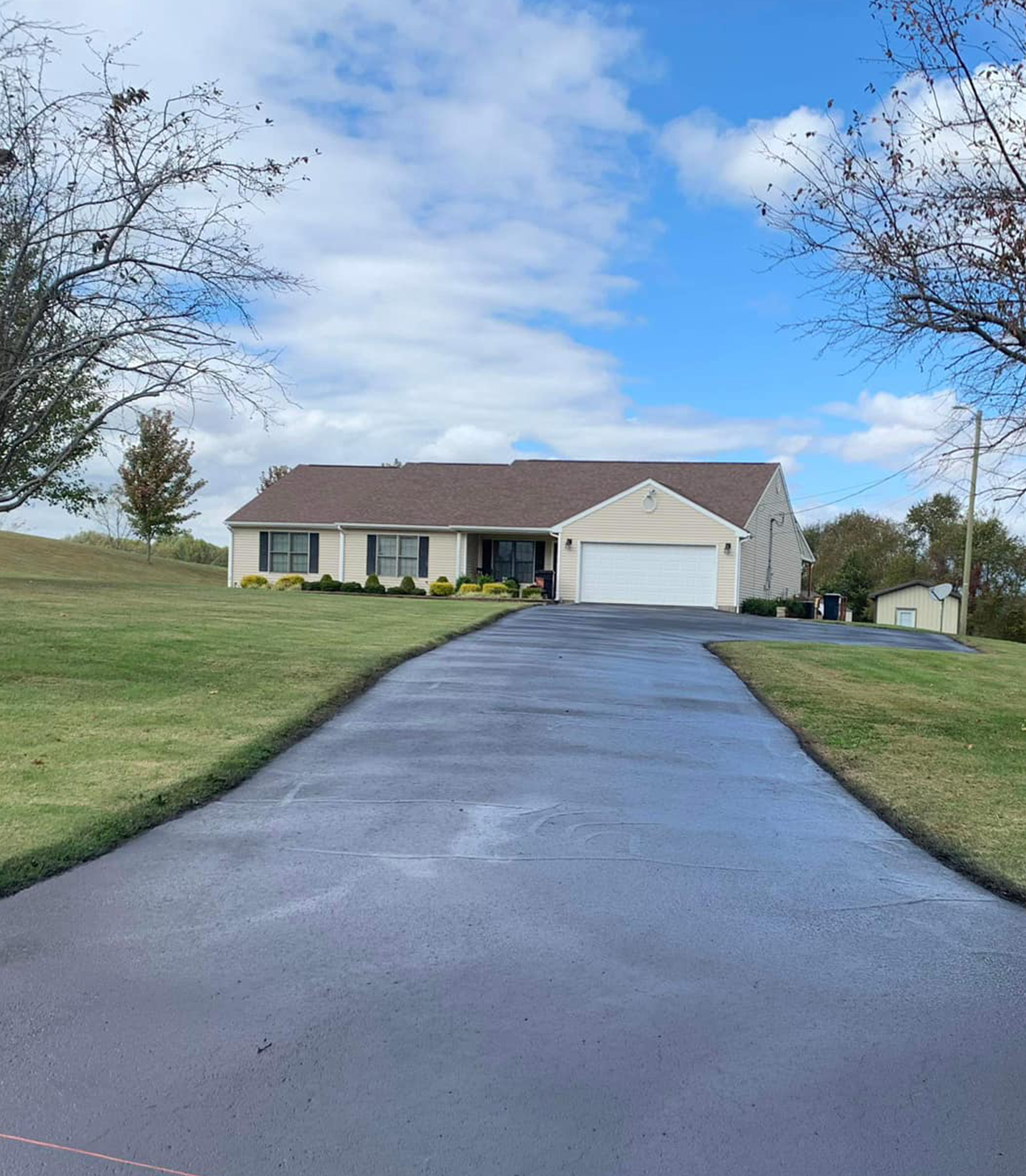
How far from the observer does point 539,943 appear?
173 inches

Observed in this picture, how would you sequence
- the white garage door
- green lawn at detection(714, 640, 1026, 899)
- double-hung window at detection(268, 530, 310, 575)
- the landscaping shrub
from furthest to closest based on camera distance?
double-hung window at detection(268, 530, 310, 575), the white garage door, the landscaping shrub, green lawn at detection(714, 640, 1026, 899)

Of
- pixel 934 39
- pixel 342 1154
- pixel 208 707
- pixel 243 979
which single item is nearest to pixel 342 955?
pixel 243 979

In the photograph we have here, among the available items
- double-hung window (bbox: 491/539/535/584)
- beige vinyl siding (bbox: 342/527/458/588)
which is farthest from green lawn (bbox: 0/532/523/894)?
double-hung window (bbox: 491/539/535/584)

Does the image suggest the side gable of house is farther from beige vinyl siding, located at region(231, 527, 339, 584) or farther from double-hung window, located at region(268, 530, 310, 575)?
double-hung window, located at region(268, 530, 310, 575)

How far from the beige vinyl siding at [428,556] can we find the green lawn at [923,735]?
→ 1924 centimetres

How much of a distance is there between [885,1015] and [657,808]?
9.54 ft

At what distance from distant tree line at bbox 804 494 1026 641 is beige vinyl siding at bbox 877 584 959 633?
6664 millimetres

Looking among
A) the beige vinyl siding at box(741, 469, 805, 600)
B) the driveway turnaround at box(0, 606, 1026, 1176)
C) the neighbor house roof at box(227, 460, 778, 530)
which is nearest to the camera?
the driveway turnaround at box(0, 606, 1026, 1176)

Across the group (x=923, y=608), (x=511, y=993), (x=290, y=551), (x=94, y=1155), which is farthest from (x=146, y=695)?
(x=923, y=608)

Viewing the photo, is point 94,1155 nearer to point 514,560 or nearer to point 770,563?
point 514,560

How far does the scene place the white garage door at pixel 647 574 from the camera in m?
32.7

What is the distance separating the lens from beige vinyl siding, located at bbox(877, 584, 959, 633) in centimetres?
4206

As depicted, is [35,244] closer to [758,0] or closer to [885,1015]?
[758,0]

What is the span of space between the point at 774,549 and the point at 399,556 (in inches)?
552
